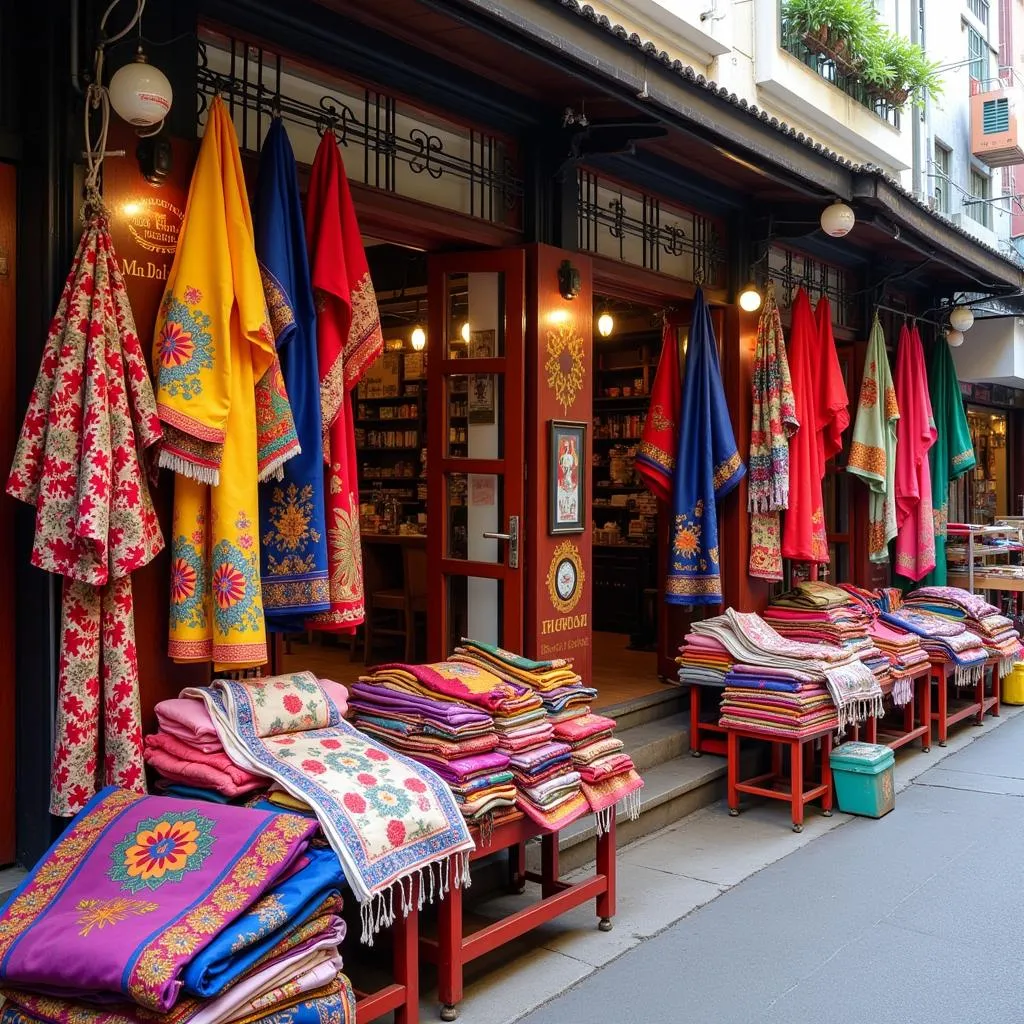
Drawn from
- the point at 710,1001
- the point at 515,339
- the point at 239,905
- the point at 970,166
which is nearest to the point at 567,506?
the point at 515,339

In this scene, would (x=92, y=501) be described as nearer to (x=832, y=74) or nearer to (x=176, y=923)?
(x=176, y=923)

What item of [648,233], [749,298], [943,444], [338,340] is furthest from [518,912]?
[943,444]

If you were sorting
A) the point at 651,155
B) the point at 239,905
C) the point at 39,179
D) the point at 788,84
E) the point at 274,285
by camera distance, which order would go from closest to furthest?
1. the point at 239,905
2. the point at 39,179
3. the point at 274,285
4. the point at 651,155
5. the point at 788,84

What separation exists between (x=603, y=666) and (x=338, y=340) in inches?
177

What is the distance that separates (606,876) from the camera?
13.4ft

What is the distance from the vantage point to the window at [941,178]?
13086mm

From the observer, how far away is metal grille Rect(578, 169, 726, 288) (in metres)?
5.89

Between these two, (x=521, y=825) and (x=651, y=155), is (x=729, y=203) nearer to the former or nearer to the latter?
(x=651, y=155)

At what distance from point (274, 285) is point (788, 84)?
745 centimetres

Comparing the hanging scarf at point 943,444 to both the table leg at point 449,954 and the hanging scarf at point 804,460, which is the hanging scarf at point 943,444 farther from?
the table leg at point 449,954

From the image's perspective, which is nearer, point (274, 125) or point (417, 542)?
point (274, 125)

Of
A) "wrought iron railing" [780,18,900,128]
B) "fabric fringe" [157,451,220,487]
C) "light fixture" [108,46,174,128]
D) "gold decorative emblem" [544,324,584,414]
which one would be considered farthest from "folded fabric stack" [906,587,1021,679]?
"light fixture" [108,46,174,128]

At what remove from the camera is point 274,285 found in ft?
12.2

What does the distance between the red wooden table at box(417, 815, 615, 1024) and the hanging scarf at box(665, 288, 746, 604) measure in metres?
2.62
